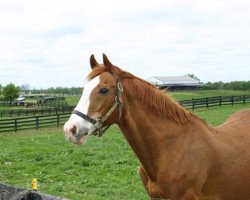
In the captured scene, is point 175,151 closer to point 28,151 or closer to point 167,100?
point 167,100

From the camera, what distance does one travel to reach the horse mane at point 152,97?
4.71 m

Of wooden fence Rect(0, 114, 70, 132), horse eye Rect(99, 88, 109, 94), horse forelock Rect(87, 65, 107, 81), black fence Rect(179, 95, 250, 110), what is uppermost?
horse forelock Rect(87, 65, 107, 81)

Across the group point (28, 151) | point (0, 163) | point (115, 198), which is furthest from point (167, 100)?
point (28, 151)

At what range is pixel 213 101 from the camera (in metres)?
39.0

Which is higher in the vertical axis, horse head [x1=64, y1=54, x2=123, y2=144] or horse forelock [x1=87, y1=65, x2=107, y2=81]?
→ horse forelock [x1=87, y1=65, x2=107, y2=81]

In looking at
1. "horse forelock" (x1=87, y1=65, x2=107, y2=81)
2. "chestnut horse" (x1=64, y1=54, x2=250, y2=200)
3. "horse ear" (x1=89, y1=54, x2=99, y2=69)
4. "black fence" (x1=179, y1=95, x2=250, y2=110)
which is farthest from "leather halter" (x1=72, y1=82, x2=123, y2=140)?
"black fence" (x1=179, y1=95, x2=250, y2=110)

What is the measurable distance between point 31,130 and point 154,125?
2467 centimetres

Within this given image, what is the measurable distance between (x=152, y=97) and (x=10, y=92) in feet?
254

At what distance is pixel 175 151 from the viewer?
4676 millimetres

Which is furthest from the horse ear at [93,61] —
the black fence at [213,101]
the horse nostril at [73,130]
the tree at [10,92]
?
the tree at [10,92]

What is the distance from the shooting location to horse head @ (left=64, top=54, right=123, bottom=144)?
4.29 m

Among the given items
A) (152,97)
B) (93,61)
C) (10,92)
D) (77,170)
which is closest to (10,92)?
(10,92)

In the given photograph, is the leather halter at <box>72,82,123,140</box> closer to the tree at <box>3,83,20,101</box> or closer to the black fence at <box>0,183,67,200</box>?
the black fence at <box>0,183,67,200</box>

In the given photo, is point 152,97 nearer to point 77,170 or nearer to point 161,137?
point 161,137
